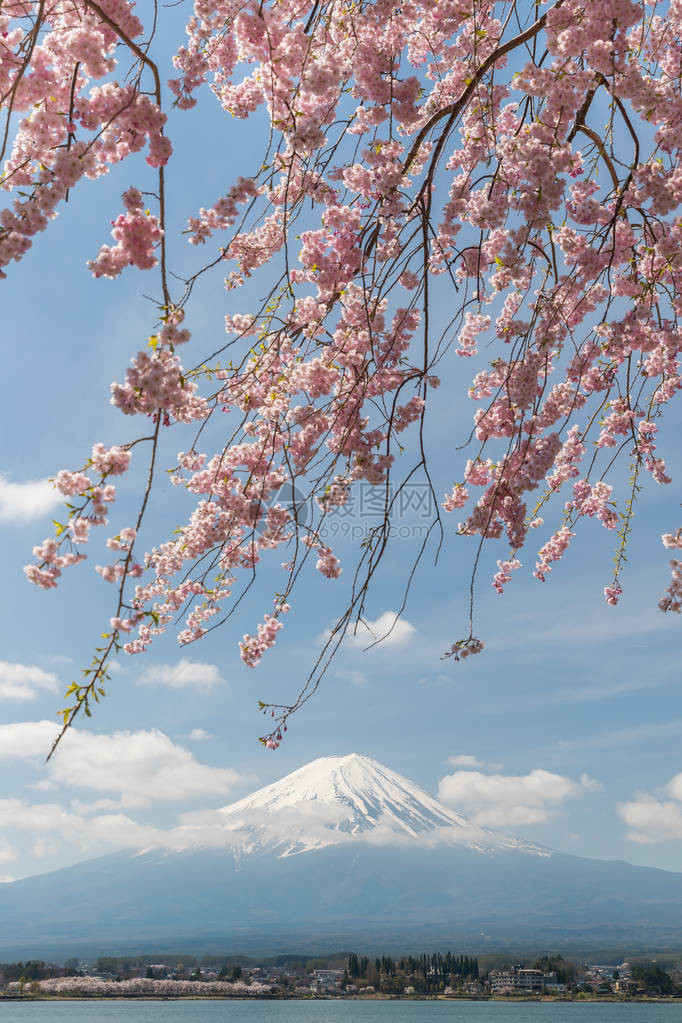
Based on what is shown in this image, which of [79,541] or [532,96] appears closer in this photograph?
[79,541]

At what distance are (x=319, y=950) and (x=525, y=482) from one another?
170 meters

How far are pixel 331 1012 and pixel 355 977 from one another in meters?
52.7

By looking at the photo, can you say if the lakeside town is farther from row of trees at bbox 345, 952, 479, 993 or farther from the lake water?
the lake water

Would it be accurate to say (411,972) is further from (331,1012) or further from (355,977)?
(331,1012)

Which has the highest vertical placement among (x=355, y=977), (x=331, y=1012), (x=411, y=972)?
(x=355, y=977)

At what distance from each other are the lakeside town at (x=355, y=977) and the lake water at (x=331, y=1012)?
8.01 m

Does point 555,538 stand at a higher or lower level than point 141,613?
higher

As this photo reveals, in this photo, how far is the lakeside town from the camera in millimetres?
90438

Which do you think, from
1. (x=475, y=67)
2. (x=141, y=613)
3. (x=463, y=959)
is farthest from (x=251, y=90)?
(x=463, y=959)

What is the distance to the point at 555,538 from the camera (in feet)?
15.7

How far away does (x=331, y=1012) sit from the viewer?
132 meters

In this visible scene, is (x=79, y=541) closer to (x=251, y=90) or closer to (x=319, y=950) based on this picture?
(x=251, y=90)

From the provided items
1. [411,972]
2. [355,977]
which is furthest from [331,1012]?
[355,977]

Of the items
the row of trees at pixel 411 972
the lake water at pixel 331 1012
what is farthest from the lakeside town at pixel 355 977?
the lake water at pixel 331 1012
